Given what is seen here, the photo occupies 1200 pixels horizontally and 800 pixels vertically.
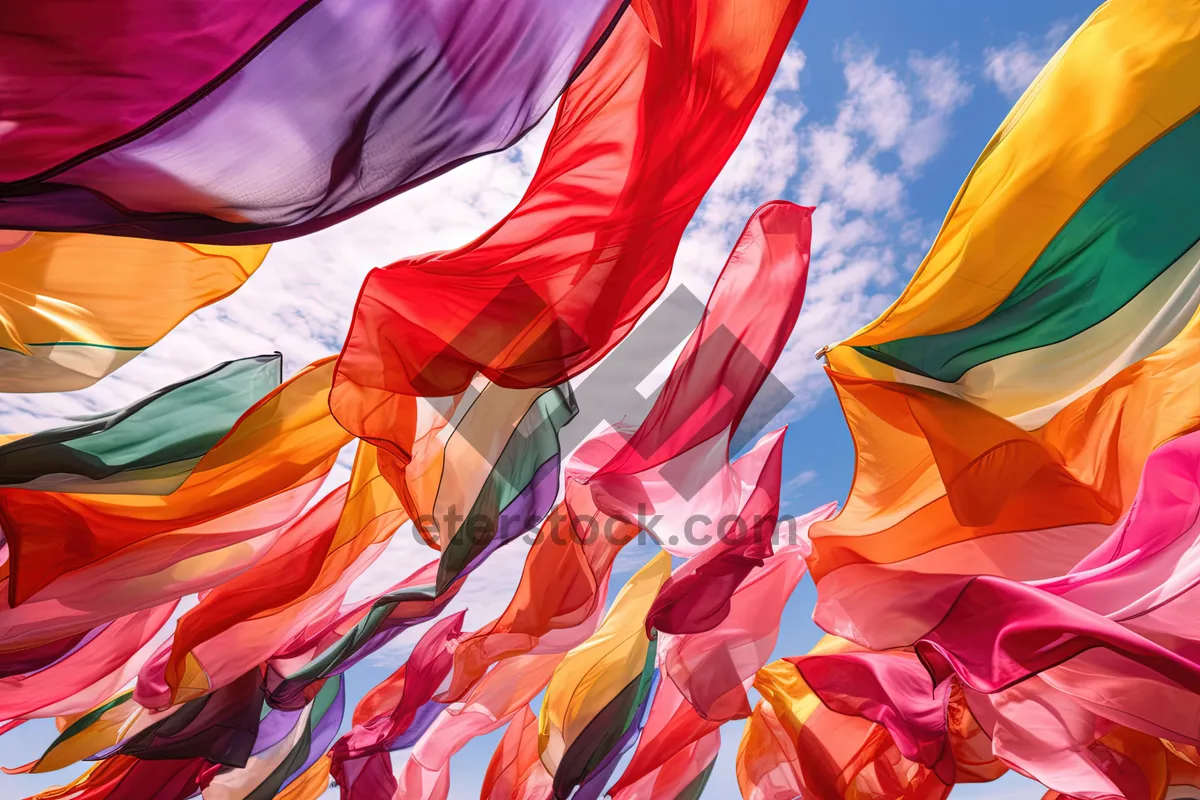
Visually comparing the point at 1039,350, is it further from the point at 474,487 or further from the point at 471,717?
the point at 471,717

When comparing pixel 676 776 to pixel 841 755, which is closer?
pixel 841 755

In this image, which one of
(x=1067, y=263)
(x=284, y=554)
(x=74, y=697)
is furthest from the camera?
(x=74, y=697)

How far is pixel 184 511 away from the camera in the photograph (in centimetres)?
345

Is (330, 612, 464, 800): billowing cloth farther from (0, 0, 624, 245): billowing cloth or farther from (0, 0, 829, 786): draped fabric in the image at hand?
(0, 0, 624, 245): billowing cloth

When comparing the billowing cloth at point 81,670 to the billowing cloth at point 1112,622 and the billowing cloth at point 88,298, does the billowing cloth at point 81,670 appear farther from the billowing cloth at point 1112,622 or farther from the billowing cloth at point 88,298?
the billowing cloth at point 1112,622

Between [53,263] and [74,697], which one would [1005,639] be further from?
[74,697]

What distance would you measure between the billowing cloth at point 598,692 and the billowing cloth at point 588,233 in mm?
3560

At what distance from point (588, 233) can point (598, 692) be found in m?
4.35

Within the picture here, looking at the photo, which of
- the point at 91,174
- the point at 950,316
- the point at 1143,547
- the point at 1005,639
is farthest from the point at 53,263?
the point at 1143,547

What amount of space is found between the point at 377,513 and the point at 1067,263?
145 inches

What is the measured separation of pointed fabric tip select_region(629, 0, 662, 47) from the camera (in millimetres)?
2521

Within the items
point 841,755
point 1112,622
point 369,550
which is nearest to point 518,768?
point 841,755

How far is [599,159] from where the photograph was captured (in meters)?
2.76

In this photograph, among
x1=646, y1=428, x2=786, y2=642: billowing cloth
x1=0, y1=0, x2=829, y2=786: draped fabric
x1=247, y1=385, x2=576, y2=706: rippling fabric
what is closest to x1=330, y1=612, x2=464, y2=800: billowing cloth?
x1=0, y1=0, x2=829, y2=786: draped fabric
